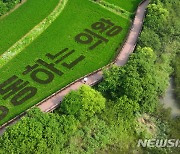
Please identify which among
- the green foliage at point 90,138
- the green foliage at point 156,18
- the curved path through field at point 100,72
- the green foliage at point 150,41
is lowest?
the green foliage at point 90,138

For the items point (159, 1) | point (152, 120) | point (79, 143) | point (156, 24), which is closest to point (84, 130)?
point (79, 143)

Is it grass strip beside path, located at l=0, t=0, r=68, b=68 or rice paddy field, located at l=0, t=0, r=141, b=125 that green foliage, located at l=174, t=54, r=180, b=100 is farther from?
grass strip beside path, located at l=0, t=0, r=68, b=68

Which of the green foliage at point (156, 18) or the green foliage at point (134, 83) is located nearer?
the green foliage at point (134, 83)

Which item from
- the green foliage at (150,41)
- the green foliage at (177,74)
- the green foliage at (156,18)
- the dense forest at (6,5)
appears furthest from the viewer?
the dense forest at (6,5)

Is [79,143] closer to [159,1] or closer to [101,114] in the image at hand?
[101,114]

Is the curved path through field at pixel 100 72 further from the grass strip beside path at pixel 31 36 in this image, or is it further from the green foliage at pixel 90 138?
the grass strip beside path at pixel 31 36

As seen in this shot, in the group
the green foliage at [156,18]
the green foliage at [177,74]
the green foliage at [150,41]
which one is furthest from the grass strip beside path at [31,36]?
the green foliage at [177,74]

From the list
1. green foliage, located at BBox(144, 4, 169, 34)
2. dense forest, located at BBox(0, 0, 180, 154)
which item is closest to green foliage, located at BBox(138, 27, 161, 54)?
dense forest, located at BBox(0, 0, 180, 154)
